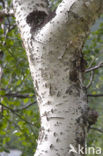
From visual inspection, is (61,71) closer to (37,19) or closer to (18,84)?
(37,19)

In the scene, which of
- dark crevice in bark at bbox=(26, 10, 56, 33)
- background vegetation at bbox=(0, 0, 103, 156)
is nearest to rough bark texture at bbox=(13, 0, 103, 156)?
dark crevice in bark at bbox=(26, 10, 56, 33)

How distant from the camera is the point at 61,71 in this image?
1.97 feet

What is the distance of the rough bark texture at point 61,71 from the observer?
0.55 meters

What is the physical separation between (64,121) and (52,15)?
1.07 ft

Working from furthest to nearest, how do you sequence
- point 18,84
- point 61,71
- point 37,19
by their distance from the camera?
point 18,84 → point 37,19 → point 61,71

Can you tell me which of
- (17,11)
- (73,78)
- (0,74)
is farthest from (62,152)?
(0,74)

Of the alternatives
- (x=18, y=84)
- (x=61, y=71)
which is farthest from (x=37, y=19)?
(x=18, y=84)

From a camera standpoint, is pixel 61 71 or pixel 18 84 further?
pixel 18 84

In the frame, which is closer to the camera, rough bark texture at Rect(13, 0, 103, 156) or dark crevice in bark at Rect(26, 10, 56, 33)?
rough bark texture at Rect(13, 0, 103, 156)

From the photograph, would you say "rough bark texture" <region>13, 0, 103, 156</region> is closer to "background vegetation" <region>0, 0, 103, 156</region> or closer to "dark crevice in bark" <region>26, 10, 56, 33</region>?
"dark crevice in bark" <region>26, 10, 56, 33</region>

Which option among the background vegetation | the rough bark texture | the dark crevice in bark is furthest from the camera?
the background vegetation

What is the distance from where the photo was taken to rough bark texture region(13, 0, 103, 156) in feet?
1.82

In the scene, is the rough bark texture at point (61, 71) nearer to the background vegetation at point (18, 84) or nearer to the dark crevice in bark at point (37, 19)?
the dark crevice in bark at point (37, 19)

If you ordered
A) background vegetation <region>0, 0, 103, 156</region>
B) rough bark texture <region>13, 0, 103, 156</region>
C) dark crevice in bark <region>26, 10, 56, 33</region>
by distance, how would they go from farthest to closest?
background vegetation <region>0, 0, 103, 156</region>
dark crevice in bark <region>26, 10, 56, 33</region>
rough bark texture <region>13, 0, 103, 156</region>
